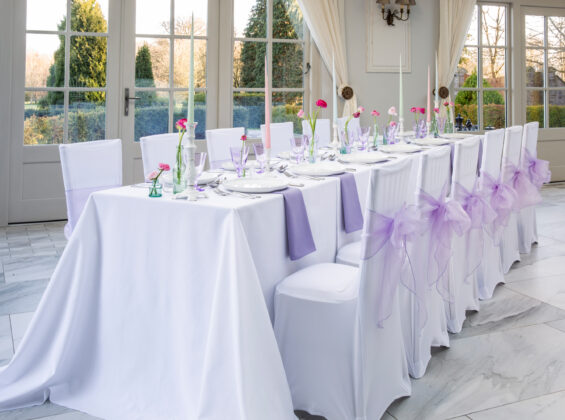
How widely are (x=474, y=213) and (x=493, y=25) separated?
5.29m

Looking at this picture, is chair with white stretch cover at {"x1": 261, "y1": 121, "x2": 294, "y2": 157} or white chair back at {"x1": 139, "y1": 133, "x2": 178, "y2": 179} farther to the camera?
chair with white stretch cover at {"x1": 261, "y1": 121, "x2": 294, "y2": 157}

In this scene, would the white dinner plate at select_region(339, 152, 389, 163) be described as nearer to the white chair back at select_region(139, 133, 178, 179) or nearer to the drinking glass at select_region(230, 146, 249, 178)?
the drinking glass at select_region(230, 146, 249, 178)

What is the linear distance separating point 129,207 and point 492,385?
1.57 metres

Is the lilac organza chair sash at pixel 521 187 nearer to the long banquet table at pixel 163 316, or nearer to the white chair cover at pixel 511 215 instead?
the white chair cover at pixel 511 215

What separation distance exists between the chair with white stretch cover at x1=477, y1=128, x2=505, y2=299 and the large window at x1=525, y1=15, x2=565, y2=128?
14.9ft

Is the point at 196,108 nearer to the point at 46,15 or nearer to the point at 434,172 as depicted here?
the point at 46,15

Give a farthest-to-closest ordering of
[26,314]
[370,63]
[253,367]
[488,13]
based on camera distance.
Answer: [488,13], [370,63], [26,314], [253,367]

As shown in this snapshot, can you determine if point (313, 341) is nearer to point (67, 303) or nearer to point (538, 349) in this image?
point (67, 303)

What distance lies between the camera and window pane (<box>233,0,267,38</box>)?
5723 millimetres

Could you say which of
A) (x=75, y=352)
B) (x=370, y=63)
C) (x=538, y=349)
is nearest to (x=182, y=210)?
(x=75, y=352)

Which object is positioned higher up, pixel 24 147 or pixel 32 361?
pixel 24 147

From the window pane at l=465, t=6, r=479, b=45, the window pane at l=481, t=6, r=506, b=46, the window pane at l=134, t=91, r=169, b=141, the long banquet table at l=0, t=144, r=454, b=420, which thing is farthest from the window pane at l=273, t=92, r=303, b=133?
the long banquet table at l=0, t=144, r=454, b=420

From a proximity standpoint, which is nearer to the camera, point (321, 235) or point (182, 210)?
point (182, 210)

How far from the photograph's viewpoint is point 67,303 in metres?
2.15
